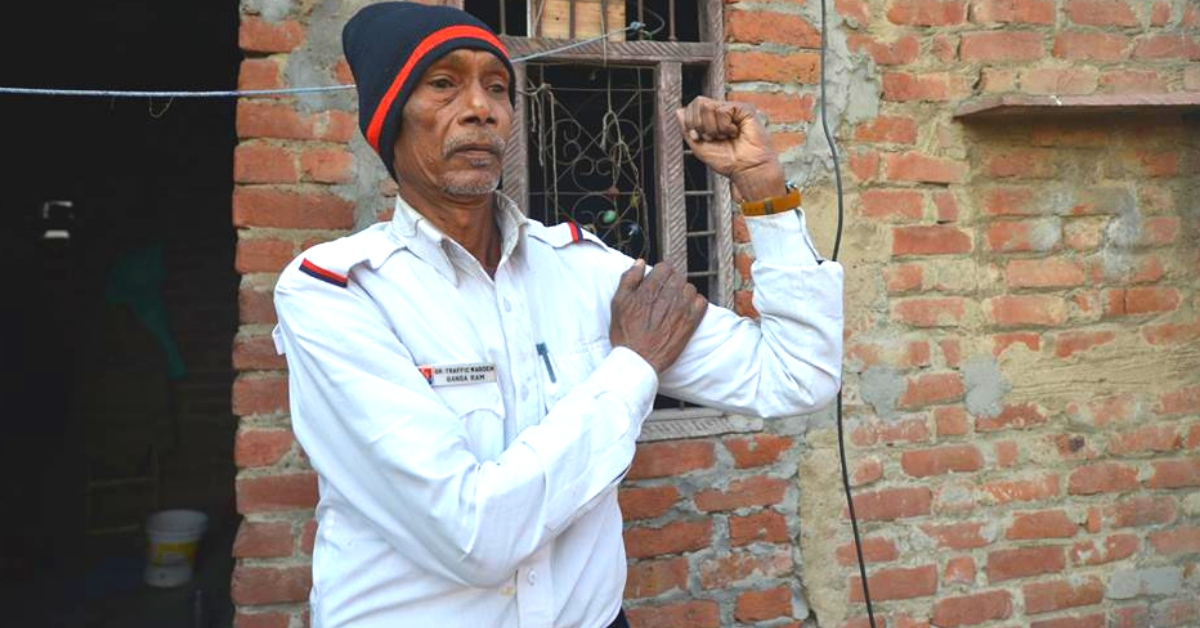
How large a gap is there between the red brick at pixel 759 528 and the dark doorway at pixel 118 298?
4.14m

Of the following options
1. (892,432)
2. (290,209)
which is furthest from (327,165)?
(892,432)

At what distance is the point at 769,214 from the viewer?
1656mm

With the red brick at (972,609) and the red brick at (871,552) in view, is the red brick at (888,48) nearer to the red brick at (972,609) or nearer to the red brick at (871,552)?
the red brick at (871,552)

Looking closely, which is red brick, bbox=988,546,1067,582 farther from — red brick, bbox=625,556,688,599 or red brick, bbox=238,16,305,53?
red brick, bbox=238,16,305,53

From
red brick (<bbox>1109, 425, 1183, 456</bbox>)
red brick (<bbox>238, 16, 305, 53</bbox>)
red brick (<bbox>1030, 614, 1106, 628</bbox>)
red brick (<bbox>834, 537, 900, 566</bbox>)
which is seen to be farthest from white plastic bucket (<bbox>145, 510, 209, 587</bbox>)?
red brick (<bbox>1109, 425, 1183, 456</bbox>)

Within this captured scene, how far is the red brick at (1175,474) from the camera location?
273 centimetres

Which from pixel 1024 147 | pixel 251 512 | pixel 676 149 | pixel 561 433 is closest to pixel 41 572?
pixel 251 512

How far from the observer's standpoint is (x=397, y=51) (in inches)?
60.2

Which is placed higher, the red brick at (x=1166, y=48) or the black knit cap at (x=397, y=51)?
the red brick at (x=1166, y=48)

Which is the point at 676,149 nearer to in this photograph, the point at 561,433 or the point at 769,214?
the point at 769,214

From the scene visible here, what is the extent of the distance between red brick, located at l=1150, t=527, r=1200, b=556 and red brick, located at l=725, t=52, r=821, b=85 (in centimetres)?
166

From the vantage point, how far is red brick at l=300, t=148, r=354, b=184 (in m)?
2.18

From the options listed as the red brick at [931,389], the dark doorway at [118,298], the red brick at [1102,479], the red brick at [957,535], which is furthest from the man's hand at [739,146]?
the dark doorway at [118,298]

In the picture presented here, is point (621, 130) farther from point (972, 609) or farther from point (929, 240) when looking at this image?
point (972, 609)
